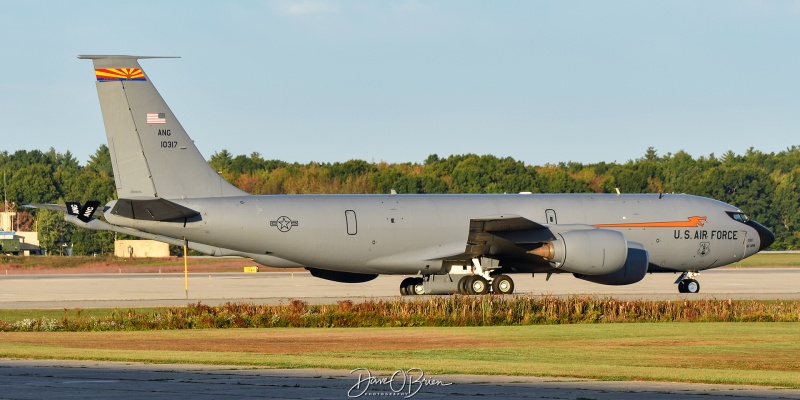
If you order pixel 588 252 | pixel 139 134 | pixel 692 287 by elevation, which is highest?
pixel 139 134

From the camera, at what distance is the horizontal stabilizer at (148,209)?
39344 mm

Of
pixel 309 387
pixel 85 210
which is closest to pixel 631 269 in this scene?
pixel 85 210

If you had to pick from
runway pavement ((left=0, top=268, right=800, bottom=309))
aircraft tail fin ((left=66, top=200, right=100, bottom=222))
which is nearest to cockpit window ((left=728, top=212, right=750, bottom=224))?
runway pavement ((left=0, top=268, right=800, bottom=309))

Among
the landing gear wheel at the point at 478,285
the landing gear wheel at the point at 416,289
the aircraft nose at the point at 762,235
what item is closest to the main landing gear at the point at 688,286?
the aircraft nose at the point at 762,235

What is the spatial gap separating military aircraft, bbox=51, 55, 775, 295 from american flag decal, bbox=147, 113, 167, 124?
0.03 m

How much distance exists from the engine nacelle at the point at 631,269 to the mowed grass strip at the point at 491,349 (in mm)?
11945

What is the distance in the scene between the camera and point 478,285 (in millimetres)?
44312

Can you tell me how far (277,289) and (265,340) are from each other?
23862 millimetres

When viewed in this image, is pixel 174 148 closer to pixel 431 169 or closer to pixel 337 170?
pixel 337 170

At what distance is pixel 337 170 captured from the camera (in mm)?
140375

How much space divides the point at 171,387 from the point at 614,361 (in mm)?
8979

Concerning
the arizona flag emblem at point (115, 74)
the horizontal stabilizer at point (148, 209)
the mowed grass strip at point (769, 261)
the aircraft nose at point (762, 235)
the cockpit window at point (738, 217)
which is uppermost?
the arizona flag emblem at point (115, 74)

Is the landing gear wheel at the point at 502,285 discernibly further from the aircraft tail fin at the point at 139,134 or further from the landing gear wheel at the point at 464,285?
the aircraft tail fin at the point at 139,134

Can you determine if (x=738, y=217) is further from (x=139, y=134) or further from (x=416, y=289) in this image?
(x=139, y=134)
